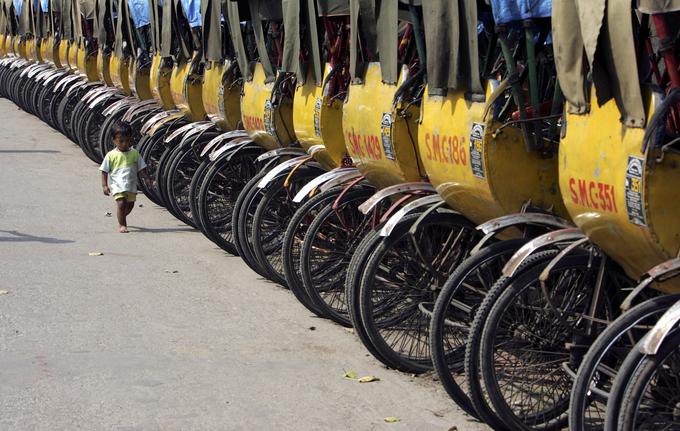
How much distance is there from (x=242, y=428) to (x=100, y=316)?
2277mm

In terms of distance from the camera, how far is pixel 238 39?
912 centimetres

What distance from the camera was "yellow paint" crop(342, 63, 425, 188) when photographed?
6.45 metres

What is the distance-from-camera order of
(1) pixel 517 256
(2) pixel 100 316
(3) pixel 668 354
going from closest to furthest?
(3) pixel 668 354, (1) pixel 517 256, (2) pixel 100 316

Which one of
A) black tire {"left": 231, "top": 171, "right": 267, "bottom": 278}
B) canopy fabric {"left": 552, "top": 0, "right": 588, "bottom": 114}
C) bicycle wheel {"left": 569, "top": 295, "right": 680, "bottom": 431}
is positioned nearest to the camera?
bicycle wheel {"left": 569, "top": 295, "right": 680, "bottom": 431}

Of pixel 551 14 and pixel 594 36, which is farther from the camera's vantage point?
pixel 551 14

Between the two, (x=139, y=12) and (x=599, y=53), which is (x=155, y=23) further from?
(x=599, y=53)

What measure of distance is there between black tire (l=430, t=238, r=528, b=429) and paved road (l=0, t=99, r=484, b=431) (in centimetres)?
18

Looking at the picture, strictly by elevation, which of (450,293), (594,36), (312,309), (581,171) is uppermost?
(594,36)

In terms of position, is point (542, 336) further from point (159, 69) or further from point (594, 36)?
point (159, 69)

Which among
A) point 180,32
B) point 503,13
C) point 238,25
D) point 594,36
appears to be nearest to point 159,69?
point 180,32

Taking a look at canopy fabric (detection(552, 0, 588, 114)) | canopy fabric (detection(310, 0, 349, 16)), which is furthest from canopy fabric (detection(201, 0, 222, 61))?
canopy fabric (detection(552, 0, 588, 114))

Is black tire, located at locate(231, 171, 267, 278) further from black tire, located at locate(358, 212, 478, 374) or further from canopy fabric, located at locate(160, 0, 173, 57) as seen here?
canopy fabric, located at locate(160, 0, 173, 57)

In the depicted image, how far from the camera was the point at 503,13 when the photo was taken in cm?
518

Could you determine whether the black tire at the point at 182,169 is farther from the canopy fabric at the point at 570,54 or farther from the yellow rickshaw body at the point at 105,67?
the canopy fabric at the point at 570,54
